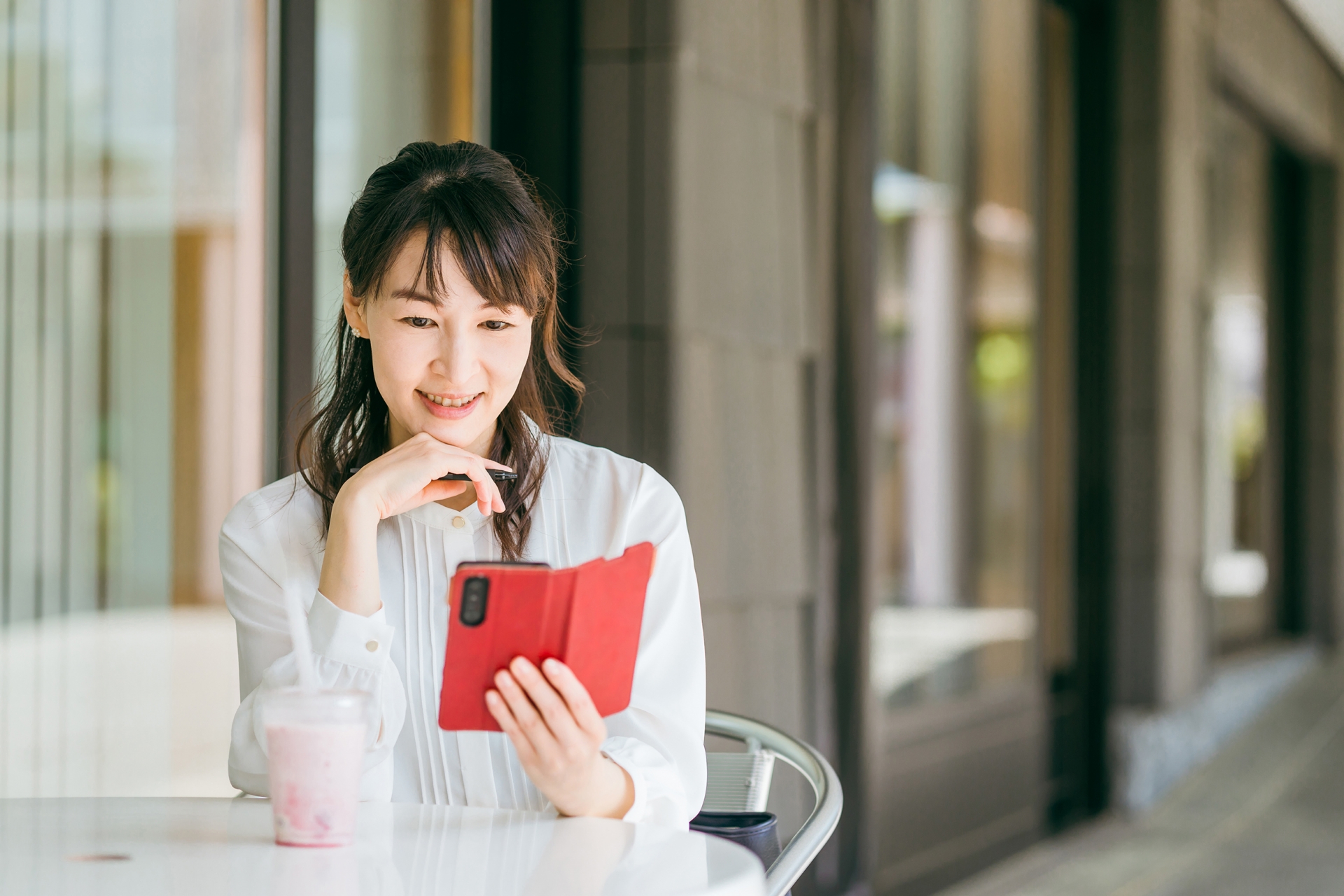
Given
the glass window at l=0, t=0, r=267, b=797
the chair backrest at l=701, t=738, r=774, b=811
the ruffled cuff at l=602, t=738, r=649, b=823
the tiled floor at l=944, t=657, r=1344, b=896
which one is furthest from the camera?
the tiled floor at l=944, t=657, r=1344, b=896

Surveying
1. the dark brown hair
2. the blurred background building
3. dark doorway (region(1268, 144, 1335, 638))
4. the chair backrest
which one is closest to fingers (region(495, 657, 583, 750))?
the dark brown hair

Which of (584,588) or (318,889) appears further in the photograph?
(584,588)

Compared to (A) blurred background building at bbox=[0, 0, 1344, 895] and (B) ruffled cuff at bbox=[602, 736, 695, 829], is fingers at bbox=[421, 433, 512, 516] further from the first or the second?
(A) blurred background building at bbox=[0, 0, 1344, 895]

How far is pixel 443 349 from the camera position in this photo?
128cm

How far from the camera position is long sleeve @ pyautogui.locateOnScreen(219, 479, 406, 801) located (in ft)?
3.91

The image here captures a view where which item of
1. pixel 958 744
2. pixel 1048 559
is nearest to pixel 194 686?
pixel 958 744

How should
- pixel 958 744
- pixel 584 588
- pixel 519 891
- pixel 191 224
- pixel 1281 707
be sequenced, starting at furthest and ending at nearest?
pixel 1281 707
pixel 958 744
pixel 191 224
pixel 584 588
pixel 519 891

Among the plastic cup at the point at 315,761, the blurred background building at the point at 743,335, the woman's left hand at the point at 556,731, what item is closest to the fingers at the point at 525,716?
the woman's left hand at the point at 556,731

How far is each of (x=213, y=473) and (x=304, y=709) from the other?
1.44 metres

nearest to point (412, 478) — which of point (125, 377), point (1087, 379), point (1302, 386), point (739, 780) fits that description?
point (739, 780)

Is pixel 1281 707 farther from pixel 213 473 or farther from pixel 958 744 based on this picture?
pixel 213 473

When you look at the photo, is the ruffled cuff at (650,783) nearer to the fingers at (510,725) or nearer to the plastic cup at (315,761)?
the fingers at (510,725)

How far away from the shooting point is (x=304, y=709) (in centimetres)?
95

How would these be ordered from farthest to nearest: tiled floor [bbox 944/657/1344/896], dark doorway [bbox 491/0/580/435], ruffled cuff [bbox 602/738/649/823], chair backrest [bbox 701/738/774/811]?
tiled floor [bbox 944/657/1344/896] < dark doorway [bbox 491/0/580/435] < chair backrest [bbox 701/738/774/811] < ruffled cuff [bbox 602/738/649/823]
